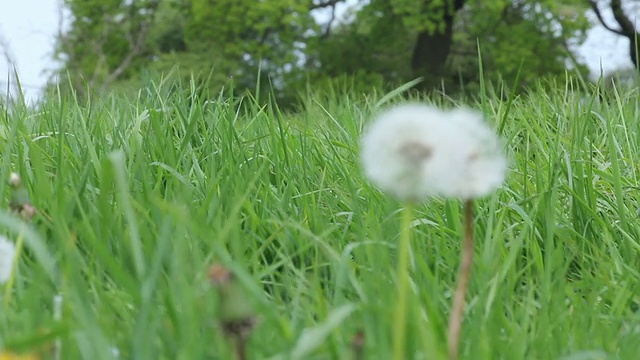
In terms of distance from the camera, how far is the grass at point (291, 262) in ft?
2.22

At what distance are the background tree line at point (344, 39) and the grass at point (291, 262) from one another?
12.1 metres

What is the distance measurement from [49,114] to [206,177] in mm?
911

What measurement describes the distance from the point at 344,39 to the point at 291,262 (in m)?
15.9

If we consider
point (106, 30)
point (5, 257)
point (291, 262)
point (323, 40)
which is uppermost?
point (5, 257)

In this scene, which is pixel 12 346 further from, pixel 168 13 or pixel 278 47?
pixel 168 13

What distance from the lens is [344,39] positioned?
16453 mm

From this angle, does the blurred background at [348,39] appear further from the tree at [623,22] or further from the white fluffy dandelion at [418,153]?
the white fluffy dandelion at [418,153]

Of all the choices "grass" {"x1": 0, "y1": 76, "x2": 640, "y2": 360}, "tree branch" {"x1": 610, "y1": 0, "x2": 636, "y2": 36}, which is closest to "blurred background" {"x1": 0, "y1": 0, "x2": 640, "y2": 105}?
"tree branch" {"x1": 610, "y1": 0, "x2": 636, "y2": 36}

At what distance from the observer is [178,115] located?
1866mm

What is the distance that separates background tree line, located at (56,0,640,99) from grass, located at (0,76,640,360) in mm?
12069

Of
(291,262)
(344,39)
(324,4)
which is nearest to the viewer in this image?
(291,262)

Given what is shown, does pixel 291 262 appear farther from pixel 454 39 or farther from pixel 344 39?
pixel 454 39

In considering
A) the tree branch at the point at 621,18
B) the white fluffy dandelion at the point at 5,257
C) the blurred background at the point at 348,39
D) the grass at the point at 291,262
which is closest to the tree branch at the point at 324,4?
the blurred background at the point at 348,39

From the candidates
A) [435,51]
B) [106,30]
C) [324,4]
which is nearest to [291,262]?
[435,51]
